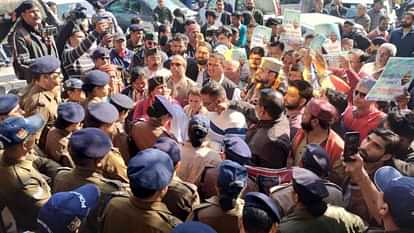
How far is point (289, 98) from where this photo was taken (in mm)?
4945

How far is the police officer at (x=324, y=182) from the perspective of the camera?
3.39 meters

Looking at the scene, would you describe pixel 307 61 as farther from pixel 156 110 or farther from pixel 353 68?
pixel 156 110

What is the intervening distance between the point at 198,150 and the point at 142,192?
1.14 m

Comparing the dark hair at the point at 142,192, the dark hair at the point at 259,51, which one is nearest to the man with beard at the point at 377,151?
the dark hair at the point at 142,192

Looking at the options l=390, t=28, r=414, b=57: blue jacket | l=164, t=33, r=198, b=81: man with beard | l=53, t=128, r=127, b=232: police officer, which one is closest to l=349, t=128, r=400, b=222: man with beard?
l=53, t=128, r=127, b=232: police officer

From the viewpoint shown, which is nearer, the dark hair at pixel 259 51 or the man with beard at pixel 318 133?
the man with beard at pixel 318 133

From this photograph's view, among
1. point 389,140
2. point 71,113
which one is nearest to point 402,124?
point 389,140

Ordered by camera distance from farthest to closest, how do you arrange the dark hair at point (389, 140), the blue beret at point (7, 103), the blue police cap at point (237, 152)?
1. the blue beret at point (7, 103)
2. the dark hair at point (389, 140)
3. the blue police cap at point (237, 152)

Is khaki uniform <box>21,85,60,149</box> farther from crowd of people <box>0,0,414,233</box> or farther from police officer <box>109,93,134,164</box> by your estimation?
police officer <box>109,93,134,164</box>

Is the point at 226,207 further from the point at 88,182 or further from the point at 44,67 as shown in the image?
the point at 44,67

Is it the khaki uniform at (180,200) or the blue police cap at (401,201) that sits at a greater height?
the blue police cap at (401,201)

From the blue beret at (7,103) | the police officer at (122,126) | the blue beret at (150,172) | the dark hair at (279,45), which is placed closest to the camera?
the blue beret at (150,172)

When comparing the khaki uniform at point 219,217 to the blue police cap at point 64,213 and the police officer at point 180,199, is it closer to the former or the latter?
the police officer at point 180,199

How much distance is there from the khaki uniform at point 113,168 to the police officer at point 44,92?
113cm
